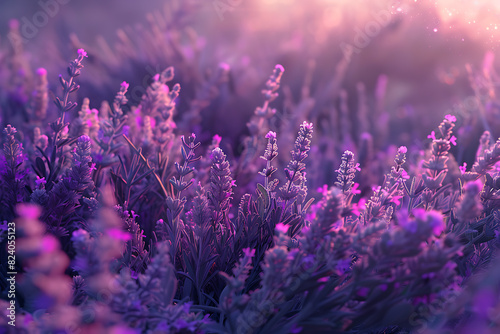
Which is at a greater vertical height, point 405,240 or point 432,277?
point 405,240

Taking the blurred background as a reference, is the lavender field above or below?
below

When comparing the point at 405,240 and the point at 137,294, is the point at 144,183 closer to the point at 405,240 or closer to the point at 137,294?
the point at 137,294

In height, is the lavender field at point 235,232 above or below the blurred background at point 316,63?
below

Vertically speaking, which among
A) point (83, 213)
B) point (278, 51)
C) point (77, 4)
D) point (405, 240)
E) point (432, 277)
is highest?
point (77, 4)

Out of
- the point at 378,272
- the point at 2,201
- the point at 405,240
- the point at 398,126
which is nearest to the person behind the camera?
the point at 405,240

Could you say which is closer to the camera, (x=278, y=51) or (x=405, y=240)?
(x=405, y=240)

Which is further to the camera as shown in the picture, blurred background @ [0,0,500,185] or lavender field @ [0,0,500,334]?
blurred background @ [0,0,500,185]

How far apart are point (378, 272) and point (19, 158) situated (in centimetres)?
113

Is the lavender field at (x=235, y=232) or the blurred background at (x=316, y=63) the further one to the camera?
the blurred background at (x=316, y=63)

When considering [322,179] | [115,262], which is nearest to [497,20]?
[322,179]

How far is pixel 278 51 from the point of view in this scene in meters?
4.23

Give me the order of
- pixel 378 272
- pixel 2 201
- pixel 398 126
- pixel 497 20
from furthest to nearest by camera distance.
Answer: pixel 398 126 → pixel 497 20 → pixel 2 201 → pixel 378 272

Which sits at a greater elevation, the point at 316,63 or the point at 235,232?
the point at 316,63

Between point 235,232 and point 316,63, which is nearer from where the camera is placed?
point 235,232
